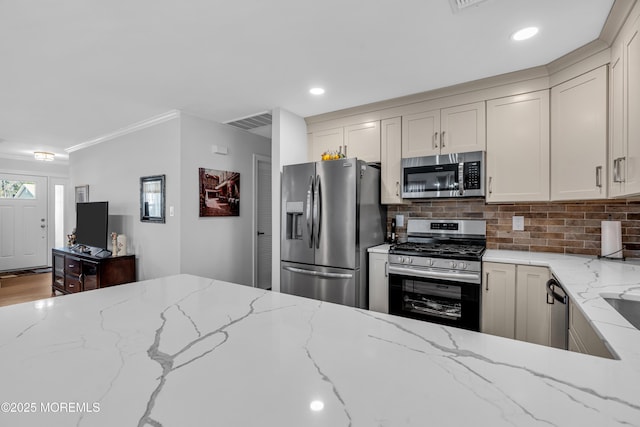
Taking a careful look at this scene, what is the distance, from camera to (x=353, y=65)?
2367mm

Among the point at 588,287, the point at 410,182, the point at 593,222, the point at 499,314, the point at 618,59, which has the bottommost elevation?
the point at 499,314

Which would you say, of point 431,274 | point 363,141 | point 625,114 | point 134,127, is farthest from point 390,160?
point 134,127

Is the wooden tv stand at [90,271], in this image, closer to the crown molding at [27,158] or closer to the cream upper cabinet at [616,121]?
the crown molding at [27,158]

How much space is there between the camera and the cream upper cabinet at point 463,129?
269 centimetres

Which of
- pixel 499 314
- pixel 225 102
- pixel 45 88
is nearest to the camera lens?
pixel 499 314

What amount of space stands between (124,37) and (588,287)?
120 inches

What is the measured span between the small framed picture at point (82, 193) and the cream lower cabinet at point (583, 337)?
234 inches

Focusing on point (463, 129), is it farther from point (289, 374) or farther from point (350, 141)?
point (289, 374)

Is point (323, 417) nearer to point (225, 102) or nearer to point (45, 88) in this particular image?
point (225, 102)

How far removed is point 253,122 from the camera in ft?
12.5

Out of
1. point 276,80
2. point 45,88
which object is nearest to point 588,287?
point 276,80

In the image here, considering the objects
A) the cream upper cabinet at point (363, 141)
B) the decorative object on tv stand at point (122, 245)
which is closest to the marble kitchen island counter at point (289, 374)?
the cream upper cabinet at point (363, 141)

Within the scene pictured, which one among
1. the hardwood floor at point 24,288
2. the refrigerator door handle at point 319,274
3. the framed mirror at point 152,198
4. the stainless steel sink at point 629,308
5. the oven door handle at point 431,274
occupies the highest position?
the framed mirror at point 152,198

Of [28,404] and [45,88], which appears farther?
[45,88]
